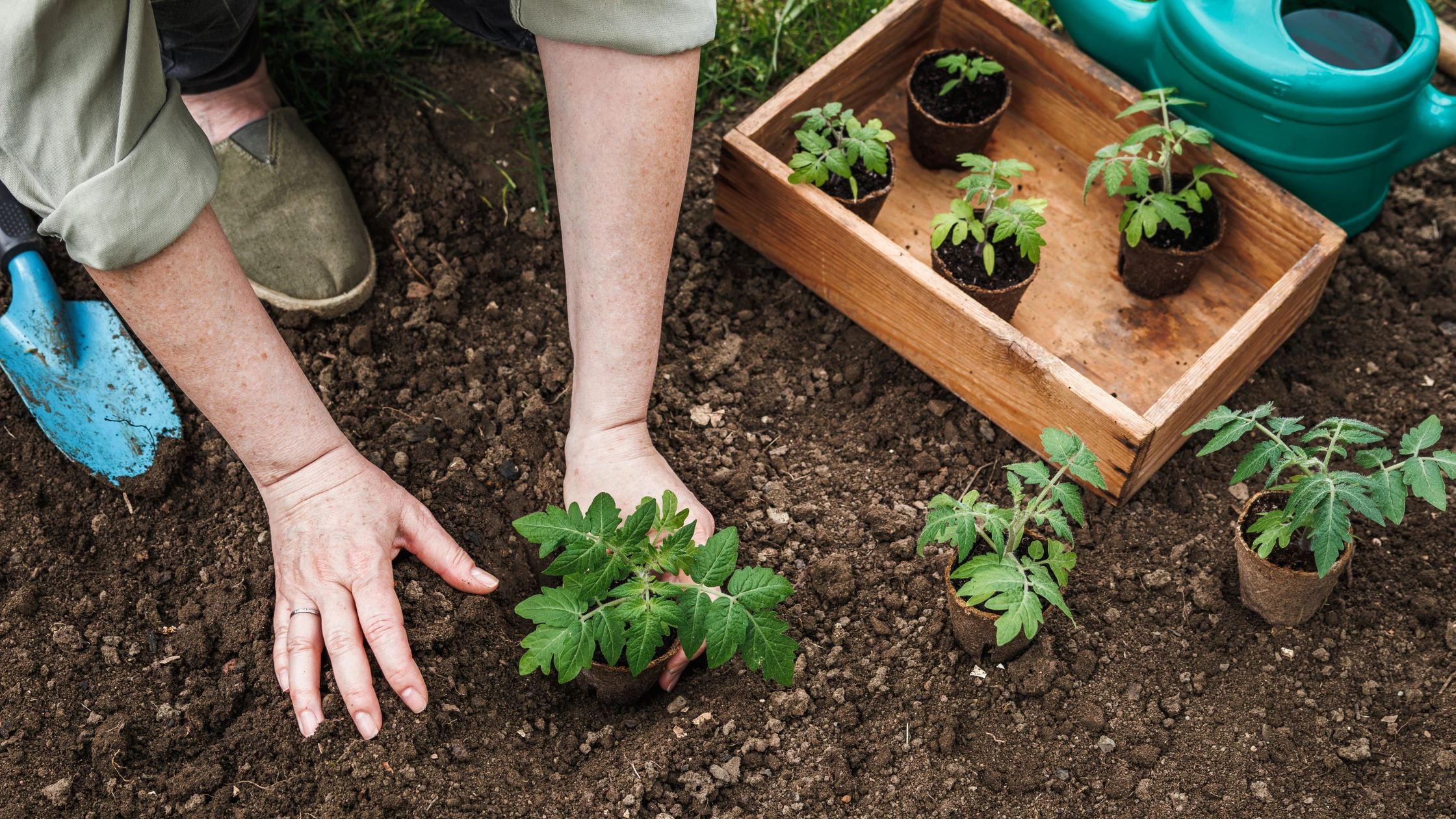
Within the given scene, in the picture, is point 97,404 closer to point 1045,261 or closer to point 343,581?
point 343,581

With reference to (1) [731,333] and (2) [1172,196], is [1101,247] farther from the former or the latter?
(1) [731,333]

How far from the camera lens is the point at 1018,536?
67.4 inches

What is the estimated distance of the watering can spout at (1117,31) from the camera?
234 centimetres

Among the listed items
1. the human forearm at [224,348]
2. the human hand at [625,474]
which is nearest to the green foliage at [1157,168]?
the human hand at [625,474]

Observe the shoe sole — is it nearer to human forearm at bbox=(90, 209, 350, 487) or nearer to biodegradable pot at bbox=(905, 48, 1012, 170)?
human forearm at bbox=(90, 209, 350, 487)

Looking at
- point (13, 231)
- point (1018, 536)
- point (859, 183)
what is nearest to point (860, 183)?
point (859, 183)

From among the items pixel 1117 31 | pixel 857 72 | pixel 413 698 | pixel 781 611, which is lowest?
pixel 781 611

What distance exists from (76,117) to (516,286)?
106 centimetres

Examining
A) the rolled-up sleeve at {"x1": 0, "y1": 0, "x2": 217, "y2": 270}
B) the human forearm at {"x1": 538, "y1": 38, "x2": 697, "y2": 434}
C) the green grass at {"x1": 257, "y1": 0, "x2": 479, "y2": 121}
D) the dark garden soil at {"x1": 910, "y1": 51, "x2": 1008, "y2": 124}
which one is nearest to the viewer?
the rolled-up sleeve at {"x1": 0, "y1": 0, "x2": 217, "y2": 270}

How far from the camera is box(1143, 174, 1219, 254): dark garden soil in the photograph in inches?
87.7

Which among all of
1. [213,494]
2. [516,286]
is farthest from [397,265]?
[213,494]

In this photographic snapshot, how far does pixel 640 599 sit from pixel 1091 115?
1.52m

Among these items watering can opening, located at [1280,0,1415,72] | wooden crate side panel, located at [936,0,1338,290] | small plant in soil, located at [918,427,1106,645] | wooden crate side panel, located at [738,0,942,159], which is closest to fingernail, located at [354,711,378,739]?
small plant in soil, located at [918,427,1106,645]

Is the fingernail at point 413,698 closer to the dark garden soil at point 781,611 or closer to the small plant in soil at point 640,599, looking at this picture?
the dark garden soil at point 781,611
